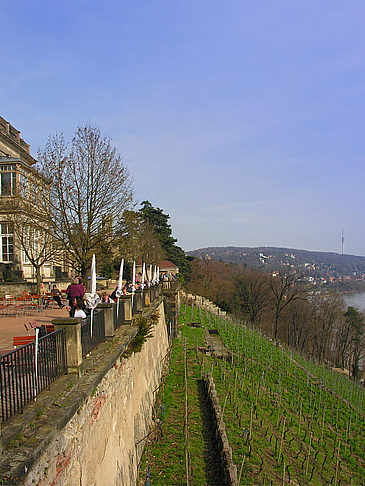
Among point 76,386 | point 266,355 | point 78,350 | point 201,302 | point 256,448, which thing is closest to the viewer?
point 76,386

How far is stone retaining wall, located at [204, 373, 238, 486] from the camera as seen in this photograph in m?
9.16

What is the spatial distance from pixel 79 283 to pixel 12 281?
1669 centimetres

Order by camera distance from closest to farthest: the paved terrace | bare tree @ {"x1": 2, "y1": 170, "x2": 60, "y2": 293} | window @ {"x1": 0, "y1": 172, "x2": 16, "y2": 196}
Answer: the paved terrace
bare tree @ {"x1": 2, "y1": 170, "x2": 60, "y2": 293}
window @ {"x1": 0, "y1": 172, "x2": 16, "y2": 196}

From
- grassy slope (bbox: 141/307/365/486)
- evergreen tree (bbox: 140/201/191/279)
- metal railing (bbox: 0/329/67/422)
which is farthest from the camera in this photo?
evergreen tree (bbox: 140/201/191/279)

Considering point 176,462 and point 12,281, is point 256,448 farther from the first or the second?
point 12,281

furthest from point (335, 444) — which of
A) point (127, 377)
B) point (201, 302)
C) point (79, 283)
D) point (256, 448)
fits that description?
point (201, 302)

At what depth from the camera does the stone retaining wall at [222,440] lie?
9165 millimetres

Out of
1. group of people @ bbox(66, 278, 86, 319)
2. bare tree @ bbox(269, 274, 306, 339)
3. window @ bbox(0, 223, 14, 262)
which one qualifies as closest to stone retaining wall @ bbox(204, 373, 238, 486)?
A: group of people @ bbox(66, 278, 86, 319)

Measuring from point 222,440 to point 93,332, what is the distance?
5835 mm

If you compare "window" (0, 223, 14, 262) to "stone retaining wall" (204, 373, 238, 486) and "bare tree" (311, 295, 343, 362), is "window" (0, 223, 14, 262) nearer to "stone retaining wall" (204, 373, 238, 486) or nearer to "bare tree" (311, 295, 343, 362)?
"stone retaining wall" (204, 373, 238, 486)

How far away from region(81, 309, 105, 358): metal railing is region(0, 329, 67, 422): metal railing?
0.99m

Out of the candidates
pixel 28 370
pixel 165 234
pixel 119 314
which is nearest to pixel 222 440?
pixel 119 314

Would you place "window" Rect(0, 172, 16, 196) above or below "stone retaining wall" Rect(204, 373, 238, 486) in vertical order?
above

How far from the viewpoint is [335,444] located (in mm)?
15250
